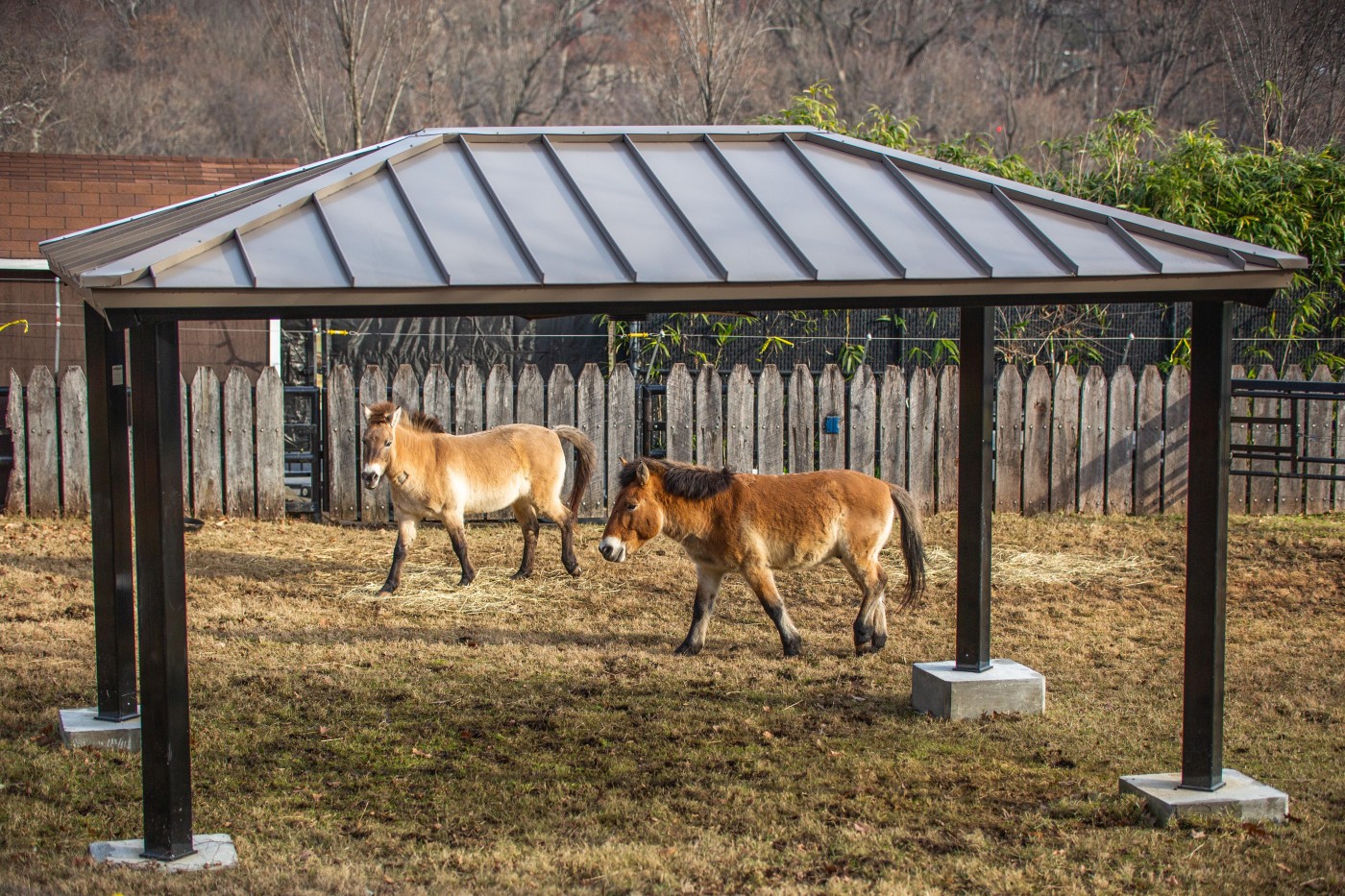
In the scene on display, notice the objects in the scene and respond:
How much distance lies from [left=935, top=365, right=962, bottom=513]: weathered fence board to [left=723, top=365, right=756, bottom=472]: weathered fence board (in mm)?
2031

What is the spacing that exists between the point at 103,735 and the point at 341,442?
264 inches

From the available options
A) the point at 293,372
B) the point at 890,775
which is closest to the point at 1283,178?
the point at 890,775

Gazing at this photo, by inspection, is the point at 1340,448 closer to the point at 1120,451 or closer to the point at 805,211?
the point at 1120,451

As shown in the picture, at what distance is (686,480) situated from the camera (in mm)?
7496

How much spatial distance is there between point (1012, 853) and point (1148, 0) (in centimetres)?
3921

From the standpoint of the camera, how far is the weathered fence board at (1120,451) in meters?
12.9

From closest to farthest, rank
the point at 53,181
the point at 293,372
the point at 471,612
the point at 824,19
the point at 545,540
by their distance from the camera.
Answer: the point at 471,612
the point at 545,540
the point at 53,181
the point at 293,372
the point at 824,19

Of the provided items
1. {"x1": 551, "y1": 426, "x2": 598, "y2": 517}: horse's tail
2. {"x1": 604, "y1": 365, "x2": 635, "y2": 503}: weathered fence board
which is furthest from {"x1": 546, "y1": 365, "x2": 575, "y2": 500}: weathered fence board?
{"x1": 551, "y1": 426, "x2": 598, "y2": 517}: horse's tail

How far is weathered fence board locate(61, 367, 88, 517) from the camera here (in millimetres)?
12164

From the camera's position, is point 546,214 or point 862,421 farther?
point 862,421

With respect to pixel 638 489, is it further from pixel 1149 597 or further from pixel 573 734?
pixel 1149 597

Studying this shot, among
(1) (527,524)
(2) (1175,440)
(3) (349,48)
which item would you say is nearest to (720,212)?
(1) (527,524)

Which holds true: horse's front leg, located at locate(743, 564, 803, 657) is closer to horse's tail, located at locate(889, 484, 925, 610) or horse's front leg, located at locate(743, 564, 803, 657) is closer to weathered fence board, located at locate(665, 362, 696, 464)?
horse's tail, located at locate(889, 484, 925, 610)

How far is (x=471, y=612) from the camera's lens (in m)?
8.88
